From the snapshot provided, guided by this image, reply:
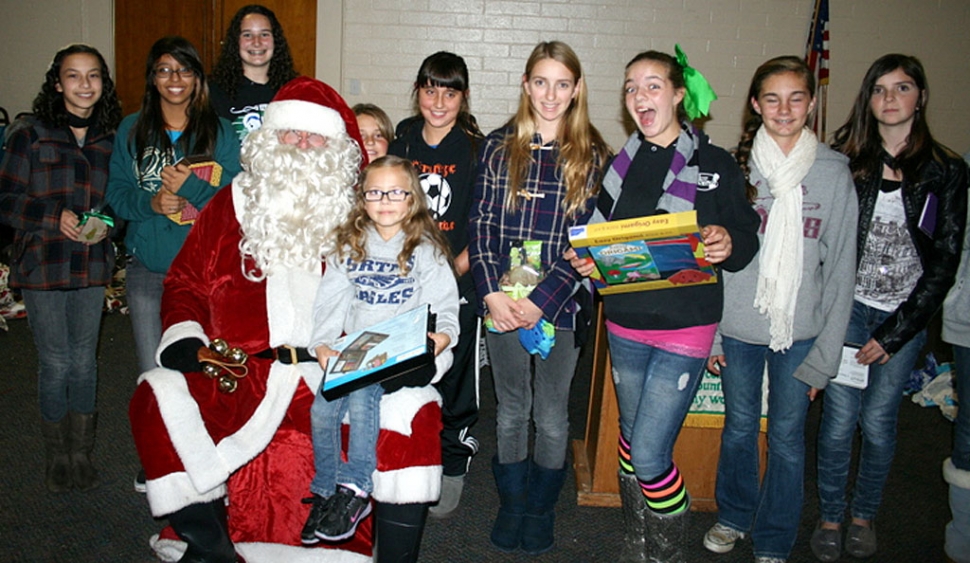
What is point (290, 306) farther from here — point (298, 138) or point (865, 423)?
point (865, 423)

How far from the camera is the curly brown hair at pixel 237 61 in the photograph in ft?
11.4

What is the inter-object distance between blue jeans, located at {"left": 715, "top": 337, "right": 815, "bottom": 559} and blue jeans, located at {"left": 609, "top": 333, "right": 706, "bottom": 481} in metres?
0.30

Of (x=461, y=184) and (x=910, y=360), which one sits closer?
(x=910, y=360)

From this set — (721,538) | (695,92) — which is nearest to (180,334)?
(695,92)

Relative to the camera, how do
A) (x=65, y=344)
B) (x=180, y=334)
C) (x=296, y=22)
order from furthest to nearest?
1. (x=296, y=22)
2. (x=65, y=344)
3. (x=180, y=334)

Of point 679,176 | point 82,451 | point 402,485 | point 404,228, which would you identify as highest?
point 679,176

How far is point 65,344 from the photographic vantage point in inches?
118

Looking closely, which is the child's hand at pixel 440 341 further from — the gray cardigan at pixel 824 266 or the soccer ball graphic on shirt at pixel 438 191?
the gray cardigan at pixel 824 266

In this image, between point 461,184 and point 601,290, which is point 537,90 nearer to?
point 461,184

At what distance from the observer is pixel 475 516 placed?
3139 mm

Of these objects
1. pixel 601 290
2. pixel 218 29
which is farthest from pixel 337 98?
pixel 218 29

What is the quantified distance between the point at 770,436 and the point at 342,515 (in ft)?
5.07

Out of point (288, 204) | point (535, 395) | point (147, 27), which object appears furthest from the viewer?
point (147, 27)

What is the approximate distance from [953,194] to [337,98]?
2.26m
